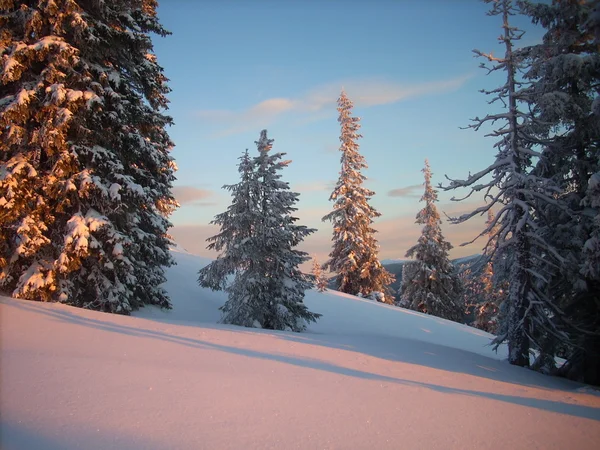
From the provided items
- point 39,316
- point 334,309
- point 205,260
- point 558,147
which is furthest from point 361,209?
point 39,316

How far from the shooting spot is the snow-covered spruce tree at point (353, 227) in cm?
2712

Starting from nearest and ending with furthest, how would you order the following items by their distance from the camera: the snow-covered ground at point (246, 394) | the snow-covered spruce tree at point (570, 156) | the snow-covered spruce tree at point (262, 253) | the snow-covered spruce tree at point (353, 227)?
the snow-covered ground at point (246, 394) → the snow-covered spruce tree at point (570, 156) → the snow-covered spruce tree at point (262, 253) → the snow-covered spruce tree at point (353, 227)

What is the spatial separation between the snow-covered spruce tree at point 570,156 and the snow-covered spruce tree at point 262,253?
925 centimetres

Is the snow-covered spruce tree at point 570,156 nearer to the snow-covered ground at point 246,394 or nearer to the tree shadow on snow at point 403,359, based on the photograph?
the tree shadow on snow at point 403,359

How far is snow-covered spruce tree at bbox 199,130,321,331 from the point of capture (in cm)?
1453

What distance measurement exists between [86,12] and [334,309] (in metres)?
17.9

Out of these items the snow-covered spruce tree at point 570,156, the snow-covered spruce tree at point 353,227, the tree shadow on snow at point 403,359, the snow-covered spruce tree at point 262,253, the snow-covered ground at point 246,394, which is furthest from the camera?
the snow-covered spruce tree at point 353,227

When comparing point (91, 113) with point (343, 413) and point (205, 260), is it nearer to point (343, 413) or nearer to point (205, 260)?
point (343, 413)

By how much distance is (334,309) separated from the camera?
20.8m

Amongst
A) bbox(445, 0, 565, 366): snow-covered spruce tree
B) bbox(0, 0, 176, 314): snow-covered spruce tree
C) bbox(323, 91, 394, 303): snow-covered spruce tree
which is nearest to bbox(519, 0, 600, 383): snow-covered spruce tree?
bbox(445, 0, 565, 366): snow-covered spruce tree

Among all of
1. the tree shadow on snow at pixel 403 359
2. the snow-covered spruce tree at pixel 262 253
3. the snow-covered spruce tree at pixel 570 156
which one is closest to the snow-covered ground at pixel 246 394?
the tree shadow on snow at pixel 403 359

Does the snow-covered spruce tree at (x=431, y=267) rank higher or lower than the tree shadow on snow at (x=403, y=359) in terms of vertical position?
higher

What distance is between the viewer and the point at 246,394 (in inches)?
214

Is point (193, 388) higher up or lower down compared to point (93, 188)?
lower down
